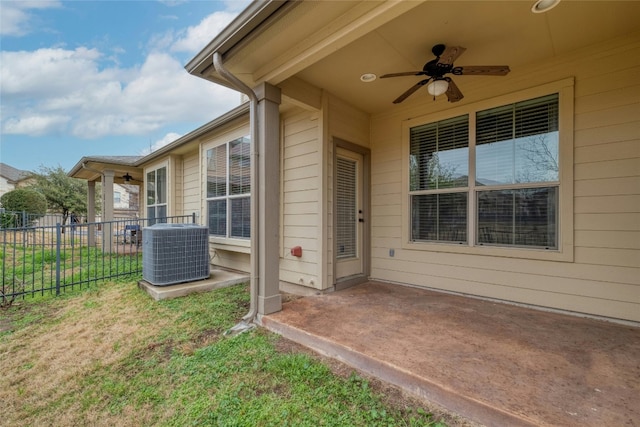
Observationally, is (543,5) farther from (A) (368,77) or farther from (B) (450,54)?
(A) (368,77)

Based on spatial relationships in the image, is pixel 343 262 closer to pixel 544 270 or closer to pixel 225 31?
pixel 544 270

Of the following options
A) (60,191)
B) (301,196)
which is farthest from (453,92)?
(60,191)

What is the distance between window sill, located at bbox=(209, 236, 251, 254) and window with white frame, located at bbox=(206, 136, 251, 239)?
0.08 metres

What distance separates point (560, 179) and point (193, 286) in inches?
183

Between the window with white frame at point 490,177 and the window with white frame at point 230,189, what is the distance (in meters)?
2.57

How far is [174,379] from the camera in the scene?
1989 mm

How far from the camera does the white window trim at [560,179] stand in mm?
2764

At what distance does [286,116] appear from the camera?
4051mm

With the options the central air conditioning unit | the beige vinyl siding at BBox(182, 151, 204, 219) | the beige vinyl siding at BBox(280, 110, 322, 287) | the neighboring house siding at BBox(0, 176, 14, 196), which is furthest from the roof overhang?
the neighboring house siding at BBox(0, 176, 14, 196)

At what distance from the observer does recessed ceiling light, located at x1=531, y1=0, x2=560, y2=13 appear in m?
2.03

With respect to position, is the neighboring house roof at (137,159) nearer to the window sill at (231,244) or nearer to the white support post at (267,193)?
the white support post at (267,193)

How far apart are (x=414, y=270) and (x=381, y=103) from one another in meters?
2.39

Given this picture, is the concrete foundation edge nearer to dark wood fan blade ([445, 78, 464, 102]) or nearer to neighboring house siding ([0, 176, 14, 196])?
dark wood fan blade ([445, 78, 464, 102])

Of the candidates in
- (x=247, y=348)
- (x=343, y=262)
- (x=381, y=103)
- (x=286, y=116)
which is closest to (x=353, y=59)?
(x=381, y=103)
